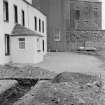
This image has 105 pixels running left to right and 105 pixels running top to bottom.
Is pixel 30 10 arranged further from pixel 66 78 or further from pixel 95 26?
pixel 95 26

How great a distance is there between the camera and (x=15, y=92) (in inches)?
423

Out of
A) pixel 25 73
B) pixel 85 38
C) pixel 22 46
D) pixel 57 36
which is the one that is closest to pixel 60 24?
pixel 57 36

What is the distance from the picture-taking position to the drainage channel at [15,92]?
30.4ft

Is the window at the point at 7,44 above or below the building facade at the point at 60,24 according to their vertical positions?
below

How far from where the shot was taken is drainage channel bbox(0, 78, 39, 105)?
9.28 metres

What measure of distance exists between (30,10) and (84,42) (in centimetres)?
2052

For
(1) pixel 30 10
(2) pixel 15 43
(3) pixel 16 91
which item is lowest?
(3) pixel 16 91

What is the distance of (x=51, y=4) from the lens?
47.2 m

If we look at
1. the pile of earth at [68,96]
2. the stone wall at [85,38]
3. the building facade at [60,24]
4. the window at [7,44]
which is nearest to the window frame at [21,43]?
the window at [7,44]

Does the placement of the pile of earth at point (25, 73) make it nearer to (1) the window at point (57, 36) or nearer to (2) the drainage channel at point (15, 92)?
(2) the drainage channel at point (15, 92)

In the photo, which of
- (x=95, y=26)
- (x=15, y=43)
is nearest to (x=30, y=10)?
(x=15, y=43)

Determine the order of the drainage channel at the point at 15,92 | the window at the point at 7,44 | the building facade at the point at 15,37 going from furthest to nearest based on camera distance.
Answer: the window at the point at 7,44 → the building facade at the point at 15,37 → the drainage channel at the point at 15,92

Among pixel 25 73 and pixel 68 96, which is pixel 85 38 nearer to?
pixel 25 73

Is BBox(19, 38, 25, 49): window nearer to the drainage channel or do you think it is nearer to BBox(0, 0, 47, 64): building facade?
BBox(0, 0, 47, 64): building facade
